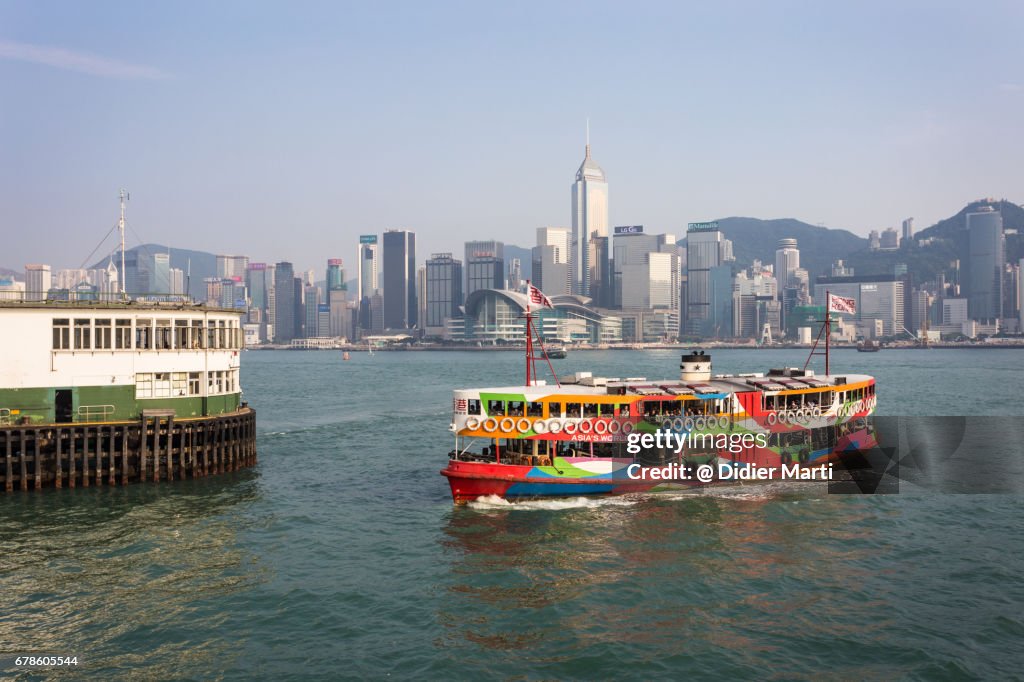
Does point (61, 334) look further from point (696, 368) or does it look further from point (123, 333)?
point (696, 368)

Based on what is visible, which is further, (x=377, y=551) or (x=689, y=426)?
(x=689, y=426)

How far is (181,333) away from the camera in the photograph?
148 ft

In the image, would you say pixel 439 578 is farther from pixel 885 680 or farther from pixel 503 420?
pixel 885 680

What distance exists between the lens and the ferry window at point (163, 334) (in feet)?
146

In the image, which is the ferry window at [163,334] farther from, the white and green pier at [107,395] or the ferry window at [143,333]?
the ferry window at [143,333]

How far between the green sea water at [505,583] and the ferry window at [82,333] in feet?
25.9

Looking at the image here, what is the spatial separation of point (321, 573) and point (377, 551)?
2999 mm

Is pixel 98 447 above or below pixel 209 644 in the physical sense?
above

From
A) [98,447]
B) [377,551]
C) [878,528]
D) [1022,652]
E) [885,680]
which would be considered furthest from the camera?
[98,447]

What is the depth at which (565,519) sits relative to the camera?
116 ft

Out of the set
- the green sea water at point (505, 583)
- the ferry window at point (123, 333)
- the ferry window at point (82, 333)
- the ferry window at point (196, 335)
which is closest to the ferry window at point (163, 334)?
the ferry window at point (196, 335)

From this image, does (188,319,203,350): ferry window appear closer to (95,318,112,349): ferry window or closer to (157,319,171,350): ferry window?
(157,319,171,350): ferry window

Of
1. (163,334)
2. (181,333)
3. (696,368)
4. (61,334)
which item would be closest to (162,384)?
(163,334)

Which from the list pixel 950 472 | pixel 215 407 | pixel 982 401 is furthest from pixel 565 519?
pixel 982 401
